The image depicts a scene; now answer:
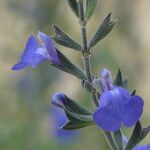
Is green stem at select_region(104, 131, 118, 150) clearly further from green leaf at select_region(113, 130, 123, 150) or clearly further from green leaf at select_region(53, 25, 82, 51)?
green leaf at select_region(53, 25, 82, 51)

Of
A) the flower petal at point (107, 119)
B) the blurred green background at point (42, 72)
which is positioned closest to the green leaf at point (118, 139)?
the flower petal at point (107, 119)

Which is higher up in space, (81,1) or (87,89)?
(81,1)

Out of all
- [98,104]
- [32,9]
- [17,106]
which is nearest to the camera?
[98,104]

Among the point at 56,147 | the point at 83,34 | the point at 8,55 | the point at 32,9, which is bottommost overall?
the point at 56,147

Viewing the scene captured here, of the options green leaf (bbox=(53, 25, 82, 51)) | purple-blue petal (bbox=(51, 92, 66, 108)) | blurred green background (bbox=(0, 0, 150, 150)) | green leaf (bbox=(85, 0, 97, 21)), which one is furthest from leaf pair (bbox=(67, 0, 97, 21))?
blurred green background (bbox=(0, 0, 150, 150))

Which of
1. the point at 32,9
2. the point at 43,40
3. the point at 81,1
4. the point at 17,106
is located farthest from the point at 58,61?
the point at 32,9

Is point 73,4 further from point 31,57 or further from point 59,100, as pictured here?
point 59,100

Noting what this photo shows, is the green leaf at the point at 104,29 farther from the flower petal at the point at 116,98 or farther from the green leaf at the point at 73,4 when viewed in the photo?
the flower petal at the point at 116,98

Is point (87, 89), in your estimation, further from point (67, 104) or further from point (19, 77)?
point (19, 77)

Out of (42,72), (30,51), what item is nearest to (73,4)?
(30,51)
